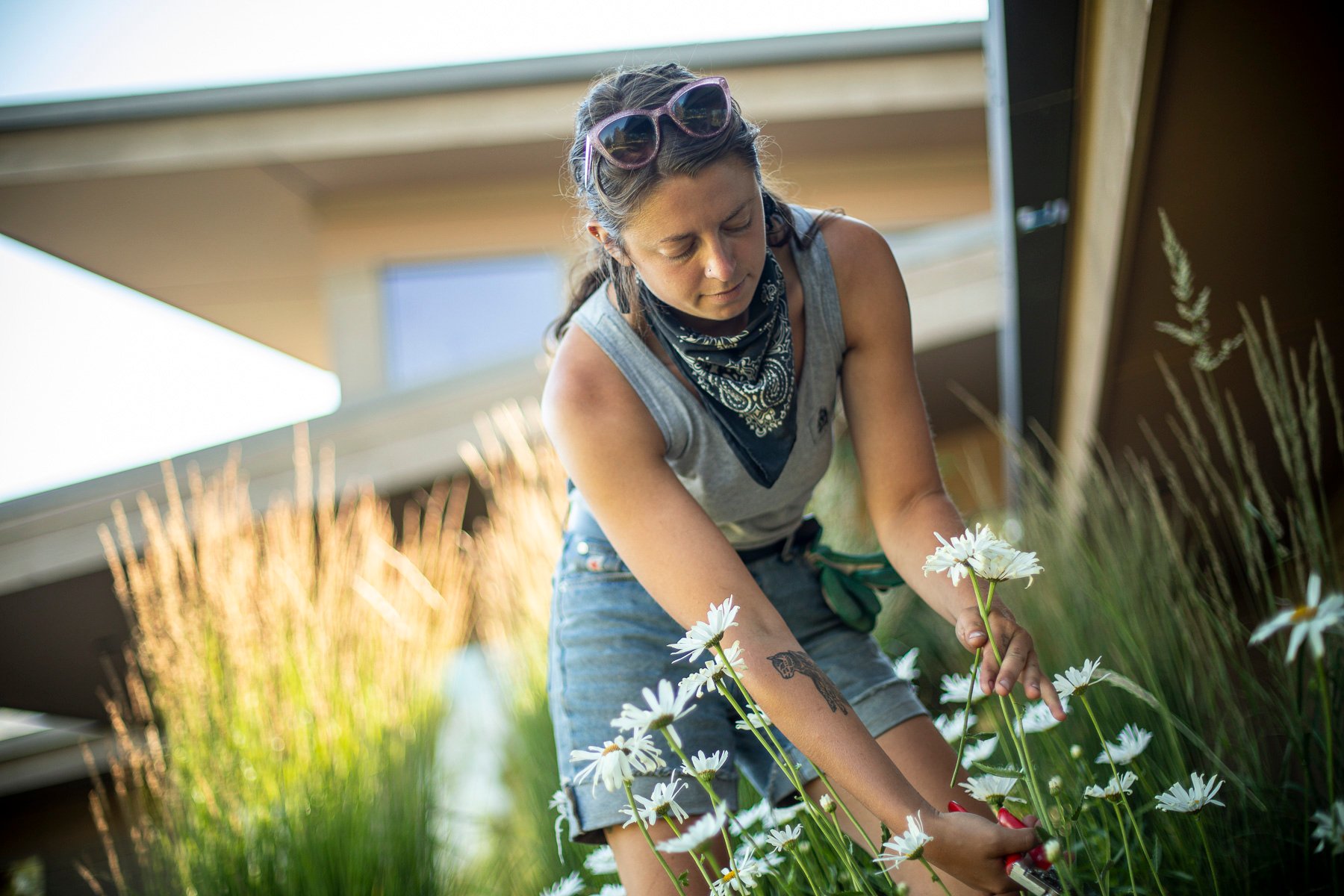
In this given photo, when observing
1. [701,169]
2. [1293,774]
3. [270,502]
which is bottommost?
[1293,774]

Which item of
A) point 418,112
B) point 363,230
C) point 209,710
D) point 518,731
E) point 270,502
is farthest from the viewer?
point 363,230

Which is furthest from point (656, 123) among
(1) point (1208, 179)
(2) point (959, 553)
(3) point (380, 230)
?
(3) point (380, 230)

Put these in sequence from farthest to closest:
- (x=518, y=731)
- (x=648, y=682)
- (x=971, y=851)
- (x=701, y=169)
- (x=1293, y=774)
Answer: (x=518, y=731), (x=1293, y=774), (x=648, y=682), (x=701, y=169), (x=971, y=851)

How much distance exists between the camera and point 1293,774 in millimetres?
2238

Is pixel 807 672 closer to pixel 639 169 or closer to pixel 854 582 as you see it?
pixel 854 582

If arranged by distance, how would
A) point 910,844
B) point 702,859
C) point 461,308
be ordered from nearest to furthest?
1. point 910,844
2. point 702,859
3. point 461,308

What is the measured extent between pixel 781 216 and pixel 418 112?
739 centimetres

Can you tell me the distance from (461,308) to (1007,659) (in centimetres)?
859

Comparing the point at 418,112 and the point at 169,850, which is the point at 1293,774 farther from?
the point at 418,112

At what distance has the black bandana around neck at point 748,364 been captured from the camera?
66.5 inches

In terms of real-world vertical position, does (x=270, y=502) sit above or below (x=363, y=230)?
below

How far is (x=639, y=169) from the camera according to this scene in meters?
1.51

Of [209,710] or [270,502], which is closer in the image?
[209,710]

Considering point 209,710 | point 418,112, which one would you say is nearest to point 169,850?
point 209,710
